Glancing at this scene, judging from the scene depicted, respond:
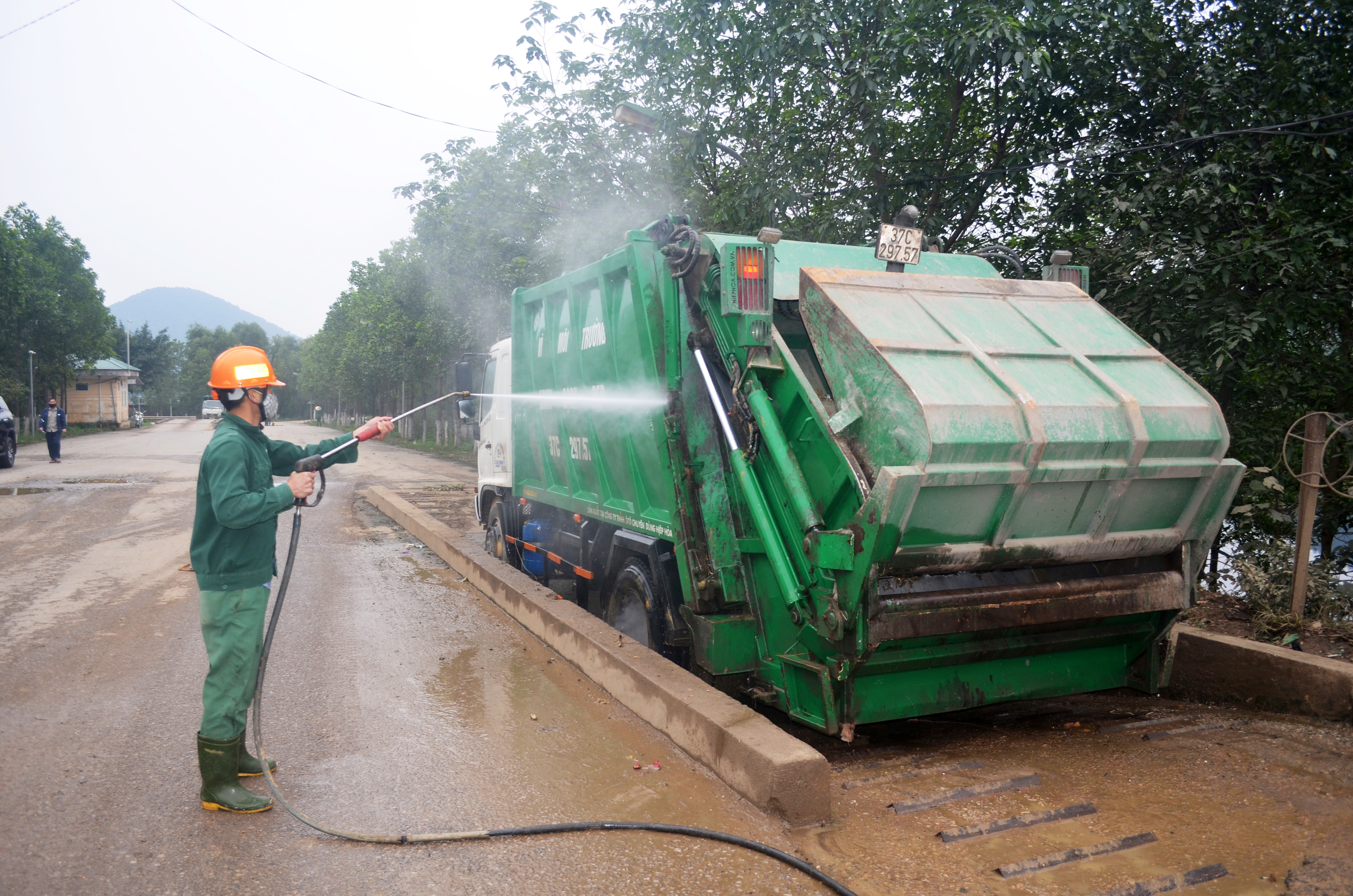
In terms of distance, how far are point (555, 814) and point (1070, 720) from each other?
284 cm

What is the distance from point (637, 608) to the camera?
5711mm

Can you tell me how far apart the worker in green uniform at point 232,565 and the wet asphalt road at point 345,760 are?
241 millimetres

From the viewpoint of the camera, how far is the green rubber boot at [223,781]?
371cm

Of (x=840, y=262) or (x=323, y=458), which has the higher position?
(x=840, y=262)

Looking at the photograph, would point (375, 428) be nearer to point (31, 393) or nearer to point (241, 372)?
point (241, 372)

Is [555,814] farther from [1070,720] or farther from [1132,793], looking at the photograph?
[1070,720]

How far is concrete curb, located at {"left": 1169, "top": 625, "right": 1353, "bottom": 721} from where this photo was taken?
15.1 ft

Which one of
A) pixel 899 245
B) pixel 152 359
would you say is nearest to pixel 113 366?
pixel 152 359

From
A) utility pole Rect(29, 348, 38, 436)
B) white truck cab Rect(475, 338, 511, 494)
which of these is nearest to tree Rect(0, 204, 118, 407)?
utility pole Rect(29, 348, 38, 436)

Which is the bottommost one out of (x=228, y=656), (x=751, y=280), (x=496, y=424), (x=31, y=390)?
(x=228, y=656)

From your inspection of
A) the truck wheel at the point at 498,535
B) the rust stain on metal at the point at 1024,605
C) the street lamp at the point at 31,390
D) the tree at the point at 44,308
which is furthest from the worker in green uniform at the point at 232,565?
the street lamp at the point at 31,390

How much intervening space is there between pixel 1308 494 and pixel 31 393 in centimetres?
4967

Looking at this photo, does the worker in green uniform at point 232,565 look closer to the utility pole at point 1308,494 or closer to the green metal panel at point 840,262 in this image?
the green metal panel at point 840,262

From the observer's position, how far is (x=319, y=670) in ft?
19.1
